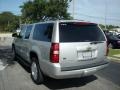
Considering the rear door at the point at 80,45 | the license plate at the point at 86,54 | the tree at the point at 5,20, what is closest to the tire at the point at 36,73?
the rear door at the point at 80,45

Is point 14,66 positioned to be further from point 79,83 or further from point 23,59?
point 79,83

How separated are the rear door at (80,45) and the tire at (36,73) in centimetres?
133

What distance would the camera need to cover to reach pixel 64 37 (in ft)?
22.7

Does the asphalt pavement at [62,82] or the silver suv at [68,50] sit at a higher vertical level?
the silver suv at [68,50]

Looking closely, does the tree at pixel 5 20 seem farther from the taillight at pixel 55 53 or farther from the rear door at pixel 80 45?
the taillight at pixel 55 53

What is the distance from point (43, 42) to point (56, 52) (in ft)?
2.92

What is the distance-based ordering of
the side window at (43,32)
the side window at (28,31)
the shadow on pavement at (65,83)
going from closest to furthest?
the side window at (43,32) → the shadow on pavement at (65,83) → the side window at (28,31)

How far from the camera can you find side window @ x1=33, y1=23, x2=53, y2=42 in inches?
286

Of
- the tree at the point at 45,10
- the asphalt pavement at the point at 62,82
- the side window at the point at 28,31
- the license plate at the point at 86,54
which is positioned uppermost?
the tree at the point at 45,10

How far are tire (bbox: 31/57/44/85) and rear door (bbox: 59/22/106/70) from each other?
133 cm

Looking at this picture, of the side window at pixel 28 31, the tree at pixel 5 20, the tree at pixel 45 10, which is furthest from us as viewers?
the tree at pixel 5 20

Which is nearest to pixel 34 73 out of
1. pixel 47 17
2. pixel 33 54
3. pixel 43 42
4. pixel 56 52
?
pixel 33 54

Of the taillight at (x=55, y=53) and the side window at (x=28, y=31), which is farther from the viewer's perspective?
the side window at (x=28, y=31)

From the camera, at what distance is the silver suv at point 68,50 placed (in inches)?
267
